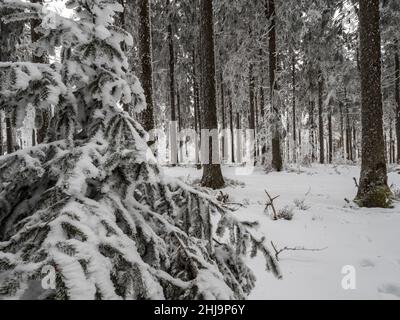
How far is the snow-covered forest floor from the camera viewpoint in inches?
152

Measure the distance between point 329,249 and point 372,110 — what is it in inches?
158

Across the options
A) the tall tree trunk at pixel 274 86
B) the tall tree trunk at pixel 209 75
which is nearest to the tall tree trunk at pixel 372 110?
the tall tree trunk at pixel 209 75

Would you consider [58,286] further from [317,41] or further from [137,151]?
[317,41]

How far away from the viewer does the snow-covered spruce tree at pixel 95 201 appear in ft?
4.44

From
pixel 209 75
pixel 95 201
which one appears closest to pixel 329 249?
pixel 95 201

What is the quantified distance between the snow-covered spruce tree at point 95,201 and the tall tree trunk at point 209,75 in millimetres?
7171

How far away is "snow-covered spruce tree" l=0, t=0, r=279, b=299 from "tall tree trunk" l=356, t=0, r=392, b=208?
6314mm

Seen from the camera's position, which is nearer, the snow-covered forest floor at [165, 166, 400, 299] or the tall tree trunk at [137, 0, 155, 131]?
the snow-covered forest floor at [165, 166, 400, 299]

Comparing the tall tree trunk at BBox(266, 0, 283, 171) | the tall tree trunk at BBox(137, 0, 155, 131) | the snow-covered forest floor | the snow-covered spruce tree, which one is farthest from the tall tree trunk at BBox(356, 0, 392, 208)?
the snow-covered spruce tree

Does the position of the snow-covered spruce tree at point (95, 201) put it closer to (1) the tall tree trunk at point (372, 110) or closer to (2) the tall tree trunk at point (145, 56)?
(2) the tall tree trunk at point (145, 56)

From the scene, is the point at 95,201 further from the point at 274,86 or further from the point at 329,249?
the point at 274,86

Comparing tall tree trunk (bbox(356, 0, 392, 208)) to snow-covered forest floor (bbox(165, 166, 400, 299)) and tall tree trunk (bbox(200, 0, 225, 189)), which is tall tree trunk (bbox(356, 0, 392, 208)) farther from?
tall tree trunk (bbox(200, 0, 225, 189))

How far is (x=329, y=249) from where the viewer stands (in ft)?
16.9

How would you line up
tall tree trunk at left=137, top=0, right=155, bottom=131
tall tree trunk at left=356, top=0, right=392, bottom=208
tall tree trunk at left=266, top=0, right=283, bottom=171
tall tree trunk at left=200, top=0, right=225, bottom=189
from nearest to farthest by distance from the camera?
tall tree trunk at left=137, top=0, right=155, bottom=131 < tall tree trunk at left=356, top=0, right=392, bottom=208 < tall tree trunk at left=200, top=0, right=225, bottom=189 < tall tree trunk at left=266, top=0, right=283, bottom=171
